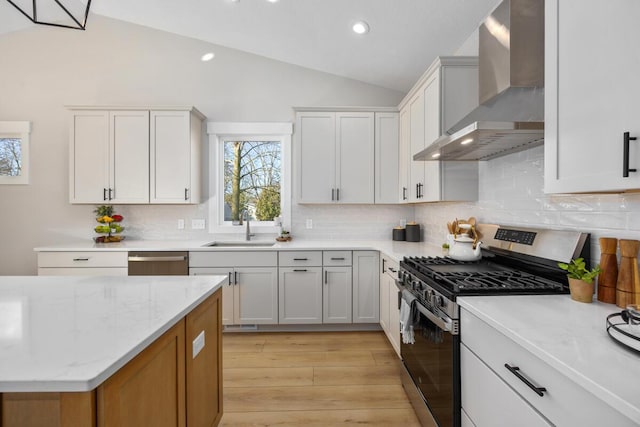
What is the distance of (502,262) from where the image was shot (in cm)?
203

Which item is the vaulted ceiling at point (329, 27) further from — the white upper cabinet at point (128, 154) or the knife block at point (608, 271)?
the knife block at point (608, 271)

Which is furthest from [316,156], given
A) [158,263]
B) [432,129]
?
[158,263]

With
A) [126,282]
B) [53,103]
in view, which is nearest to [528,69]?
[126,282]

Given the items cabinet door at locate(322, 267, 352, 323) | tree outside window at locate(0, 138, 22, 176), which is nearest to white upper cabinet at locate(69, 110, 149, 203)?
tree outside window at locate(0, 138, 22, 176)

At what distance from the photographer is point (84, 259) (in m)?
3.13

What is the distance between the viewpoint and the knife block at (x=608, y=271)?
1.31 m

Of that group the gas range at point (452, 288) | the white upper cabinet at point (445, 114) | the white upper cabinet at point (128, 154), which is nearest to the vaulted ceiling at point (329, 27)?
the white upper cabinet at point (445, 114)

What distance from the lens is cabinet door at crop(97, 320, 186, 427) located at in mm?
829

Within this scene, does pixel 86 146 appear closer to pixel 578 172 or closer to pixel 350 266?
pixel 350 266

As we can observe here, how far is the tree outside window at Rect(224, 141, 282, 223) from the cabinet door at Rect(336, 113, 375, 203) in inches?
32.7

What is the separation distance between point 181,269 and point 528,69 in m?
3.15

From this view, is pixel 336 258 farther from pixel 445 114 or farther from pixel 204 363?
pixel 204 363

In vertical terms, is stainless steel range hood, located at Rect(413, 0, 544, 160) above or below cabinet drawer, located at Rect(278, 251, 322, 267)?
above

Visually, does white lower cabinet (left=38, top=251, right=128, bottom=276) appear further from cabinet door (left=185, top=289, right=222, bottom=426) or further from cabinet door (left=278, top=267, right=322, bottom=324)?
cabinet door (left=185, top=289, right=222, bottom=426)
